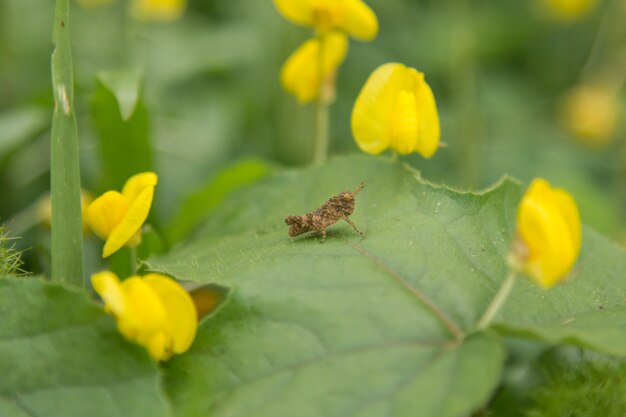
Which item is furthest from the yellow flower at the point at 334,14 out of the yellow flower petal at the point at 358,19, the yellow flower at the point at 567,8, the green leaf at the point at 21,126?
the yellow flower at the point at 567,8

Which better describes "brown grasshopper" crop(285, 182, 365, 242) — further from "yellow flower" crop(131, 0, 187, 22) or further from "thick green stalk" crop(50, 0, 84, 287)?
"yellow flower" crop(131, 0, 187, 22)

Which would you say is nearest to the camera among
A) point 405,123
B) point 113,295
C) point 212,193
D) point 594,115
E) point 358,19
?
point 113,295

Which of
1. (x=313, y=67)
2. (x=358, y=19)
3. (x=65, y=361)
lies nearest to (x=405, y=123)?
(x=358, y=19)

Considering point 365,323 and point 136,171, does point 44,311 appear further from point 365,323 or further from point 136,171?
point 136,171

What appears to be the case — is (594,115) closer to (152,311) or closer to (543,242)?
(543,242)

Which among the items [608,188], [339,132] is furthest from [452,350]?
[608,188]

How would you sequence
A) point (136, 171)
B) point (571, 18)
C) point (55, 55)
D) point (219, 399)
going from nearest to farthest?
point (219, 399), point (55, 55), point (136, 171), point (571, 18)
